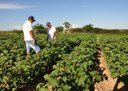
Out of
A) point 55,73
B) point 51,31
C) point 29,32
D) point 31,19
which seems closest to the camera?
point 55,73

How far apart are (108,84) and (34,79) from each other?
2188mm

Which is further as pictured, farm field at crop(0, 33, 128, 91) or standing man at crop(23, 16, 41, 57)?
standing man at crop(23, 16, 41, 57)

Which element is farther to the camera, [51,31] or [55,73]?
[51,31]

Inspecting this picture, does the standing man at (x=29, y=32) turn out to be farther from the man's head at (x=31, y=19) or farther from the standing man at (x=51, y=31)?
the standing man at (x=51, y=31)

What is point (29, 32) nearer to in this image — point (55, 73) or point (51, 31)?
point (51, 31)

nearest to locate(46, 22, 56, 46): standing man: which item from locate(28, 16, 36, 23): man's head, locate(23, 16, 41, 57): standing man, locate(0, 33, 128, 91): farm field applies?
locate(0, 33, 128, 91): farm field

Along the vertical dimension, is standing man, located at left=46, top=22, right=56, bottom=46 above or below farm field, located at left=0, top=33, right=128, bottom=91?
above

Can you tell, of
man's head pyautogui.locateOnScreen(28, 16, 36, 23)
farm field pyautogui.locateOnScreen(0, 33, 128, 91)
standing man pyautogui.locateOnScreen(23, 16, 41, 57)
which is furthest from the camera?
standing man pyautogui.locateOnScreen(23, 16, 41, 57)

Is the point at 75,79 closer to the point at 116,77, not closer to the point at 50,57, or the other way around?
the point at 116,77

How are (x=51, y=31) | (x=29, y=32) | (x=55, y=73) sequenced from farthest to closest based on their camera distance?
(x=51, y=31)
(x=29, y=32)
(x=55, y=73)

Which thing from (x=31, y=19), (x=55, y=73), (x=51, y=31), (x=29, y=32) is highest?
(x=31, y=19)

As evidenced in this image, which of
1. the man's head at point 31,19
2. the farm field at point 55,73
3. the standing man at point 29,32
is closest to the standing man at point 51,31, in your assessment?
the farm field at point 55,73

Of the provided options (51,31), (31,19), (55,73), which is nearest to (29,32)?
(31,19)

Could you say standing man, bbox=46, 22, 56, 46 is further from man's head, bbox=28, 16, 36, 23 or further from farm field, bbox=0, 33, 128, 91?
man's head, bbox=28, 16, 36, 23
